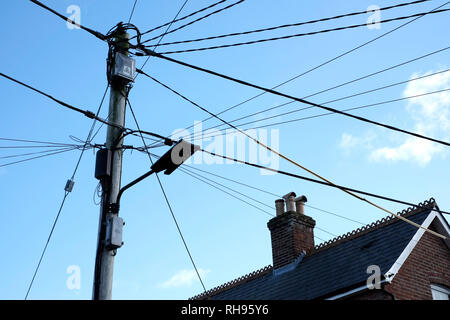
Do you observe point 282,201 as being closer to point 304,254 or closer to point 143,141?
point 304,254

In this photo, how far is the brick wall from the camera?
15.3 metres

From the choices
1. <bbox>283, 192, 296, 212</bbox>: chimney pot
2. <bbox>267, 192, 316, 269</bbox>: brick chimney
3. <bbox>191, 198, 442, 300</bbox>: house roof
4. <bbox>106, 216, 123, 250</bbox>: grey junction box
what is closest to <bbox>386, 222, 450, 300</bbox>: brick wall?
<bbox>191, 198, 442, 300</bbox>: house roof

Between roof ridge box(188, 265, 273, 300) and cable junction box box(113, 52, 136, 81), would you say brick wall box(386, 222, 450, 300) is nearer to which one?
roof ridge box(188, 265, 273, 300)

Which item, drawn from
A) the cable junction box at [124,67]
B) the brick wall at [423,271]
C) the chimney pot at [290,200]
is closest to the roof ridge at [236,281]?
the chimney pot at [290,200]

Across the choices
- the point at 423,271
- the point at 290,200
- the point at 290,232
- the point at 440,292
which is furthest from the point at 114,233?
the point at 290,200

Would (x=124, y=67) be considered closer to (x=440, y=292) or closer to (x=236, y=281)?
(x=440, y=292)

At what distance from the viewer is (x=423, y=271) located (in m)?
16.2

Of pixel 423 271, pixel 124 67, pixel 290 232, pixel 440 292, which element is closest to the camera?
pixel 124 67

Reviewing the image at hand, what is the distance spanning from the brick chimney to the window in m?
4.49

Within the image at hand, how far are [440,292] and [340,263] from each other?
2.78m

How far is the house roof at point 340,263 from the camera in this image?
15992 mm
